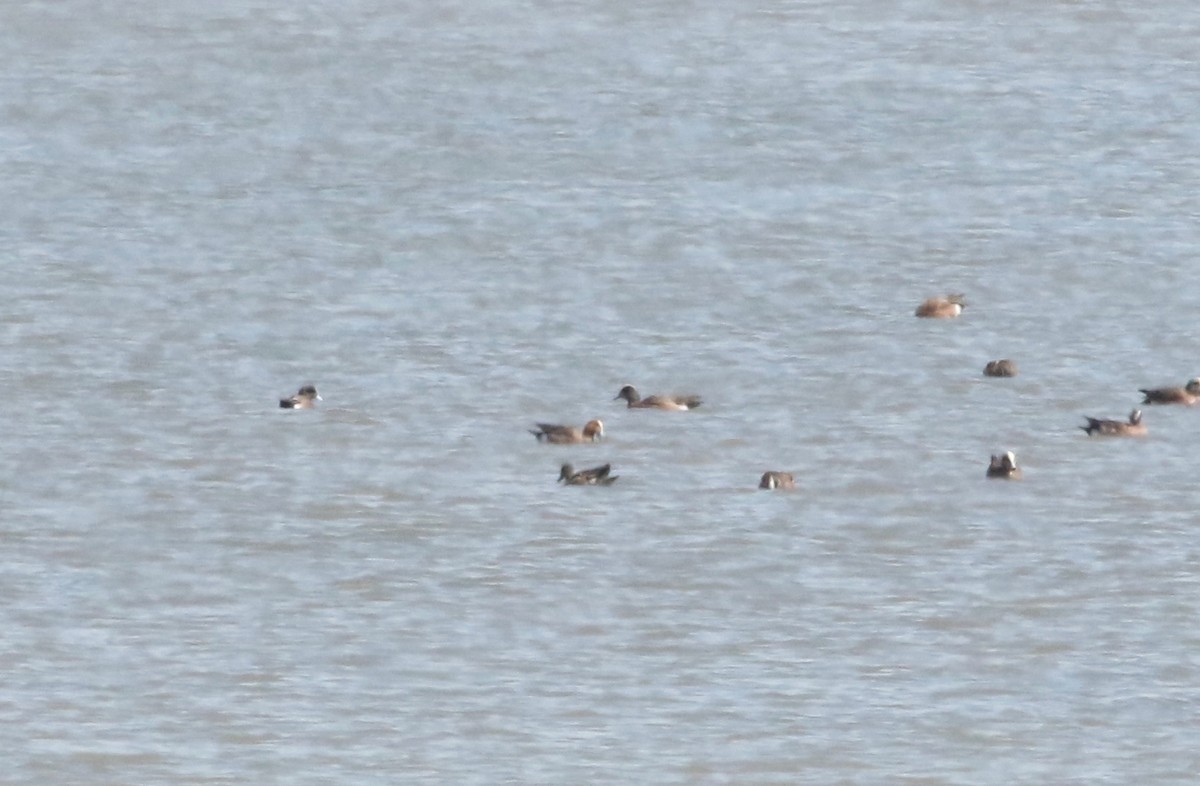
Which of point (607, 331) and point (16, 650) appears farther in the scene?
point (607, 331)

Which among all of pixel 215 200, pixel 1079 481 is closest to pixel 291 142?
pixel 215 200

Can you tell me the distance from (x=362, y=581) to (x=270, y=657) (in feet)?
3.96

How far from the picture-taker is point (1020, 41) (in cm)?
3191

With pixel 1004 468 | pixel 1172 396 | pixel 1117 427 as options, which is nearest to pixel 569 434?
pixel 1004 468

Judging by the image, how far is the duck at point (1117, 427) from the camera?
16156 mm

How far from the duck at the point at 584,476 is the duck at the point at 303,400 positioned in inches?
78.2

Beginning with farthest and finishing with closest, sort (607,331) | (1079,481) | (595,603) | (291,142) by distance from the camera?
1. (291,142)
2. (607,331)
3. (1079,481)
4. (595,603)

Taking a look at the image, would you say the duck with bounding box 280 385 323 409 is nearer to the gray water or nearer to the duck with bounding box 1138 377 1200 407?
the gray water

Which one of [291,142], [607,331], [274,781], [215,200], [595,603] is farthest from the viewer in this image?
[291,142]

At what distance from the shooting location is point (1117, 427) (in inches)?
637

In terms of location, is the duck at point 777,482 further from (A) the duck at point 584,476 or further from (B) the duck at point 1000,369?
(B) the duck at point 1000,369

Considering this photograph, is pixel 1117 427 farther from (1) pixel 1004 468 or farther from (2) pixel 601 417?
(2) pixel 601 417

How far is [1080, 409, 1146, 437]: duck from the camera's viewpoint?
16156 mm

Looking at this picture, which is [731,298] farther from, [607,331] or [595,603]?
[595,603]
